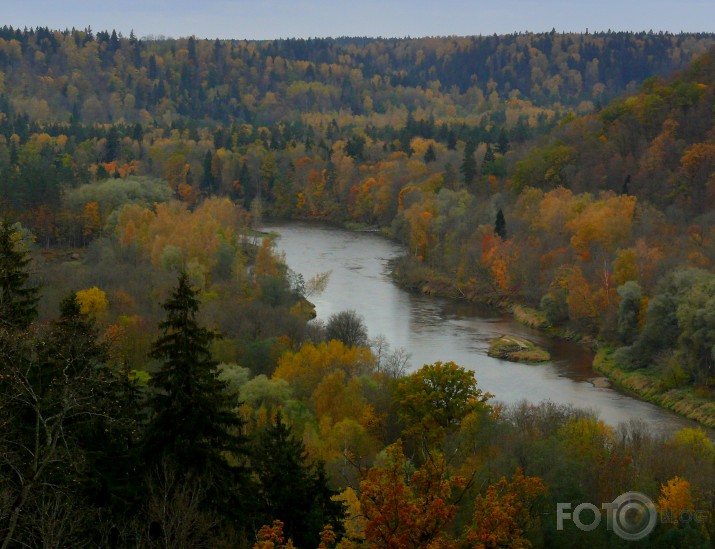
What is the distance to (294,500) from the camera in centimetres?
1688

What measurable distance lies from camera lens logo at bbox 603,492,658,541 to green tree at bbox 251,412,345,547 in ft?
18.7

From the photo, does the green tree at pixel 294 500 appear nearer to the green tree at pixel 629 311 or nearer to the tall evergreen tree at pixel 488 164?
the green tree at pixel 629 311

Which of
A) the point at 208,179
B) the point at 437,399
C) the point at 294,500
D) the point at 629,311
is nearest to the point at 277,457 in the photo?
the point at 294,500

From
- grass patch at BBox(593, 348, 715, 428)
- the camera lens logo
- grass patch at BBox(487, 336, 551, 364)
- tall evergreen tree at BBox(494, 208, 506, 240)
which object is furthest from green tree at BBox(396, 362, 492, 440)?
tall evergreen tree at BBox(494, 208, 506, 240)

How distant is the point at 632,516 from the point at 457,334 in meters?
28.2

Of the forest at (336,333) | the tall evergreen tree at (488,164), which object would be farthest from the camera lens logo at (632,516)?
the tall evergreen tree at (488,164)

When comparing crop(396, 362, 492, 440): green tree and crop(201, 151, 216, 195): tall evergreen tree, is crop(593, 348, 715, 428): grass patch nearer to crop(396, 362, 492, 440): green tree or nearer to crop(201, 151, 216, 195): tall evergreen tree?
crop(396, 362, 492, 440): green tree

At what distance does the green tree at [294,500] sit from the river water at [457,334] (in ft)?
65.4

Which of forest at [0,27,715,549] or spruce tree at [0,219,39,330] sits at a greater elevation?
spruce tree at [0,219,39,330]

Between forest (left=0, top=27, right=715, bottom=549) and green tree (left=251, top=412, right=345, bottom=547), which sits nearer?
forest (left=0, top=27, right=715, bottom=549)

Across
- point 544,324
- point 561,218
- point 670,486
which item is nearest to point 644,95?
point 561,218

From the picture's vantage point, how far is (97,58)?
18500cm

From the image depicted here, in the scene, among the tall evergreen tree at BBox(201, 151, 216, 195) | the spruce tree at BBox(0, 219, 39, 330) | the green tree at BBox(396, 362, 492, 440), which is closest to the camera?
the spruce tree at BBox(0, 219, 39, 330)

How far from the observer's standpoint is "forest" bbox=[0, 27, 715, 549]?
47.0 feet
